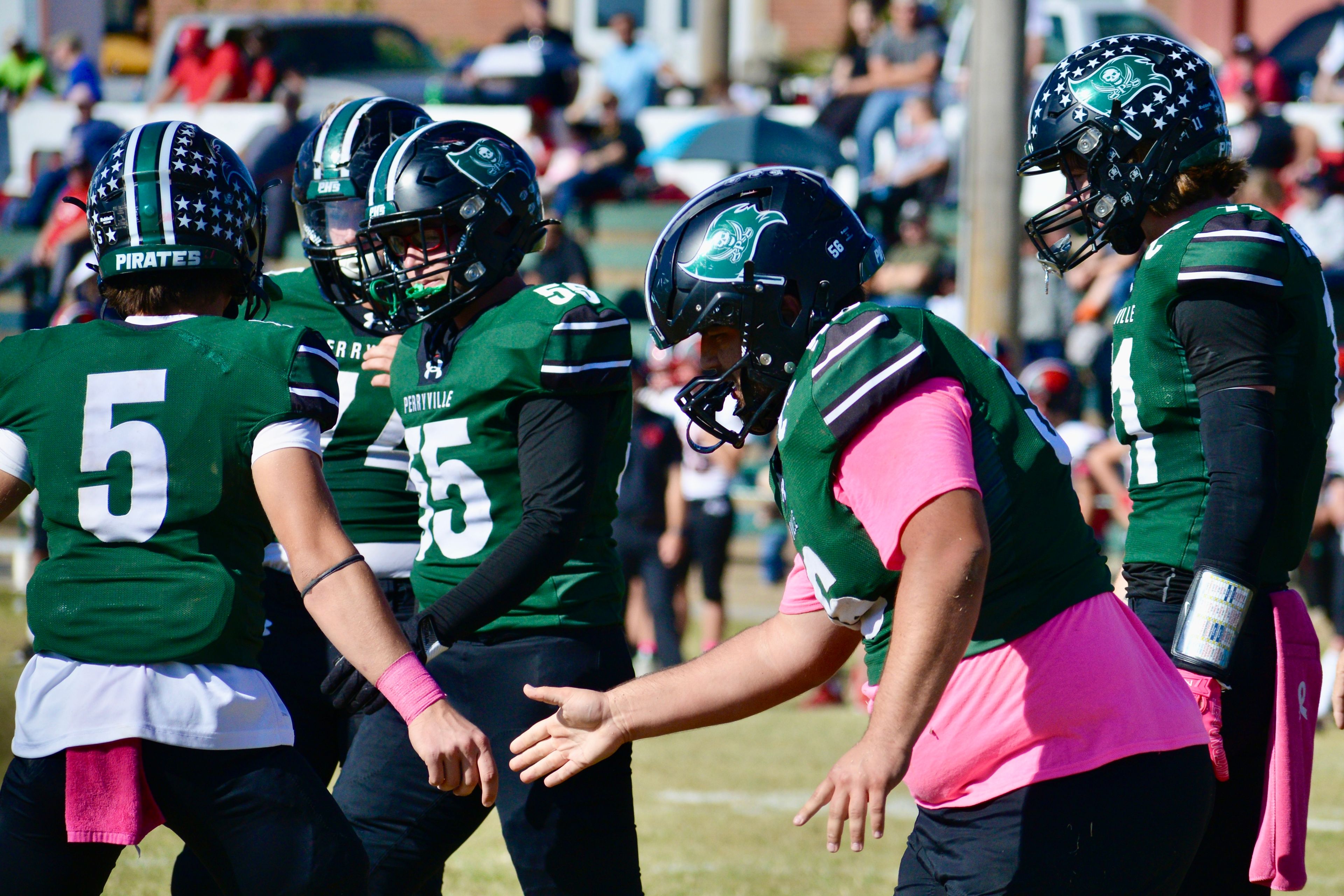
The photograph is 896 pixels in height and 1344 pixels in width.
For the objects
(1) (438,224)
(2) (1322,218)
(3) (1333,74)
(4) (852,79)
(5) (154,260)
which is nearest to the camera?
(5) (154,260)

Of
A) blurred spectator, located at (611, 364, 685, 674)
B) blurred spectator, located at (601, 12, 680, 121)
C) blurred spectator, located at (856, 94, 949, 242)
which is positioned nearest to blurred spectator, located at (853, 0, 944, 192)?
blurred spectator, located at (856, 94, 949, 242)

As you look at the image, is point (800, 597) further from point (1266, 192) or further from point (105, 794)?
point (1266, 192)

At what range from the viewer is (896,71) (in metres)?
13.2

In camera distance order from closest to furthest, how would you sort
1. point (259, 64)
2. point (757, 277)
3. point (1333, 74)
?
point (757, 277)
point (1333, 74)
point (259, 64)

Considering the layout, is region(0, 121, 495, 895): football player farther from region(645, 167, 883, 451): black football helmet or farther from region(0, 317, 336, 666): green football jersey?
region(645, 167, 883, 451): black football helmet

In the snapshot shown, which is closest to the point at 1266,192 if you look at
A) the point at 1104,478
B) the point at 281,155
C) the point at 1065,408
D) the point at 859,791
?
the point at 1065,408

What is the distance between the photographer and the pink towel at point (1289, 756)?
2986mm

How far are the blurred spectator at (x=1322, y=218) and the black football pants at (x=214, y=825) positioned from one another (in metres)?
9.44

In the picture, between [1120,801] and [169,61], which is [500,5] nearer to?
[169,61]

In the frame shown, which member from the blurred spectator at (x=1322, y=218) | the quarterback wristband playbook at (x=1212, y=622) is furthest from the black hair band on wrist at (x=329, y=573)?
the blurred spectator at (x=1322, y=218)

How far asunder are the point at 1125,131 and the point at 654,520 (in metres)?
6.18

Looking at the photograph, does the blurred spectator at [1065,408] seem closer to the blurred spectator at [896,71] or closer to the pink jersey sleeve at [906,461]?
the blurred spectator at [896,71]

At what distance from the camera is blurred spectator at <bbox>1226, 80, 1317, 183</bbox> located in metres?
11.4

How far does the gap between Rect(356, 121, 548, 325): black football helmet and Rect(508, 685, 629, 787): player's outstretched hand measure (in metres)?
1.12
